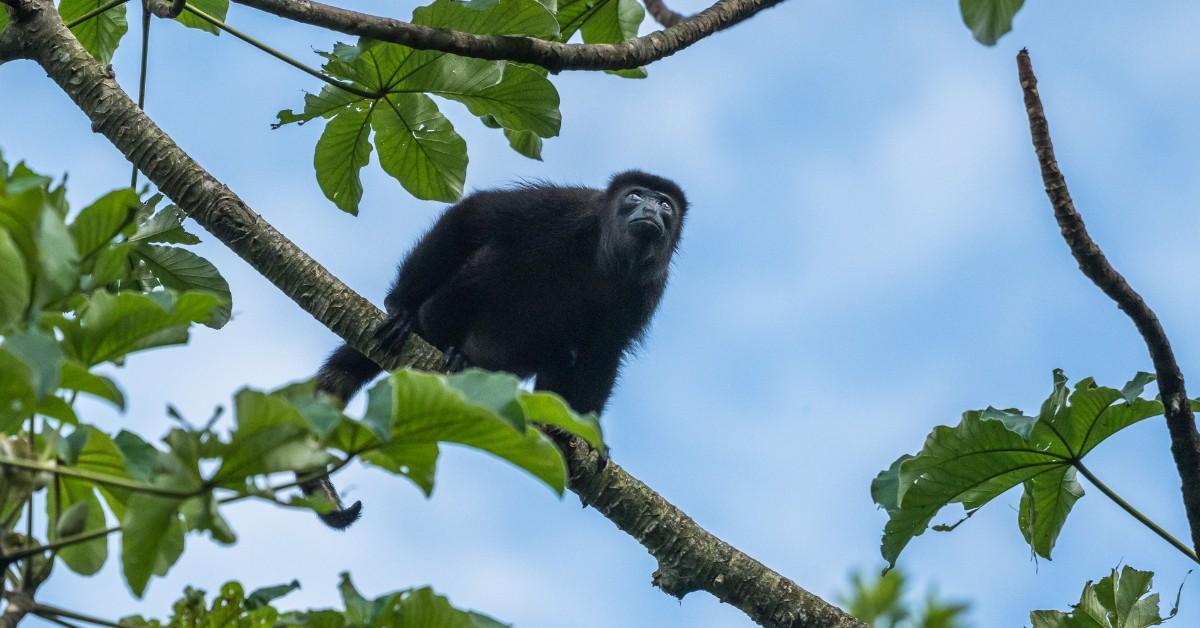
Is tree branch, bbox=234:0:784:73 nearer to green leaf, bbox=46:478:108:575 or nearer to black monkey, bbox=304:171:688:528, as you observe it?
green leaf, bbox=46:478:108:575

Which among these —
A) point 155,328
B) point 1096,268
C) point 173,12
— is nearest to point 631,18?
point 173,12

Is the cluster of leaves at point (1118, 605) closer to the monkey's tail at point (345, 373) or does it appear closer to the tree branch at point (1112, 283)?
the tree branch at point (1112, 283)

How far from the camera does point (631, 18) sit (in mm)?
4816

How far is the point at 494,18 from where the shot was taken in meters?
3.83

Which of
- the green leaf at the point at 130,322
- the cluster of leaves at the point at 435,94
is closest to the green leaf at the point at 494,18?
the cluster of leaves at the point at 435,94

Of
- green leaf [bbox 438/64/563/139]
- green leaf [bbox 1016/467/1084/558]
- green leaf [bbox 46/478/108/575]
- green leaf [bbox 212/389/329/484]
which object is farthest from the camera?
green leaf [bbox 438/64/563/139]

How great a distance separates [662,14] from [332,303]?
218 cm

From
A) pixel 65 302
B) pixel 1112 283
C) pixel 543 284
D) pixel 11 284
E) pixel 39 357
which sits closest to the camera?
pixel 39 357

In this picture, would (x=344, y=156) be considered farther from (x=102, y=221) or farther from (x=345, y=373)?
(x=102, y=221)

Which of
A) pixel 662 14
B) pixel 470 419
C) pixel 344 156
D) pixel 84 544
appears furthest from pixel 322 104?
pixel 470 419

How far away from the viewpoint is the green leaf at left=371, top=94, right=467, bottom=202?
4.42 m

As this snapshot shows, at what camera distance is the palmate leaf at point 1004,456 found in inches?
132

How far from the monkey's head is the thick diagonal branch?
2017 millimetres

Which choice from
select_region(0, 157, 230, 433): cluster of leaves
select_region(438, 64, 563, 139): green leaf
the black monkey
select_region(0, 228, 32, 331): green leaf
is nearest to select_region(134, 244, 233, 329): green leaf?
select_region(438, 64, 563, 139): green leaf
